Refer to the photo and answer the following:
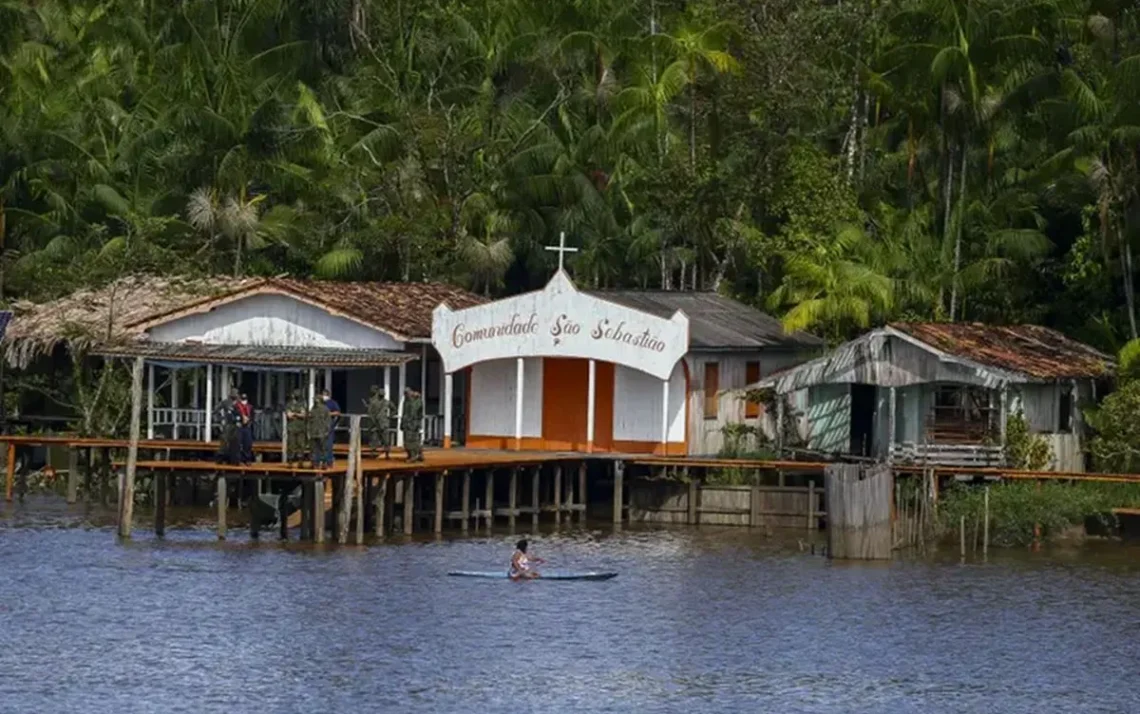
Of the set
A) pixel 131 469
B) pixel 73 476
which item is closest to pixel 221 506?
pixel 131 469

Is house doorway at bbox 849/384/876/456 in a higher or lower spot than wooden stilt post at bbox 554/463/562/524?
higher

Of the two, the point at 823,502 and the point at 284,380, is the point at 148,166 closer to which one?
the point at 284,380

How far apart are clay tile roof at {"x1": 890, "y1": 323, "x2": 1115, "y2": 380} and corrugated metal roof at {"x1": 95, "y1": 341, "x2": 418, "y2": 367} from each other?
12067 millimetres

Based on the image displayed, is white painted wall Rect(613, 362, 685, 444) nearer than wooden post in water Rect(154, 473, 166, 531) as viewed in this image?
No

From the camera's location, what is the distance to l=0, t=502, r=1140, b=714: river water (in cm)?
4250

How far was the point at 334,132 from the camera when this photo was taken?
277 feet

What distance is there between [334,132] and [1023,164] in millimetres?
20605

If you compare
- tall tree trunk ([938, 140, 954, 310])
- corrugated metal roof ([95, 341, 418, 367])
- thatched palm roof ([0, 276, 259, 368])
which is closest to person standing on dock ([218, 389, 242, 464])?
corrugated metal roof ([95, 341, 418, 367])

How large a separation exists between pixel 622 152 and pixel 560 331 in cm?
1924

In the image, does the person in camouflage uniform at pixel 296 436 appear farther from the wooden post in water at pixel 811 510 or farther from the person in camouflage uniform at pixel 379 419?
the wooden post in water at pixel 811 510

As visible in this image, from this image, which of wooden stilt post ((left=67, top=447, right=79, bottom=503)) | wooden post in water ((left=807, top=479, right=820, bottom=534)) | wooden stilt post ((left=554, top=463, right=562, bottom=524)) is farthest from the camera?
wooden stilt post ((left=67, top=447, right=79, bottom=503))

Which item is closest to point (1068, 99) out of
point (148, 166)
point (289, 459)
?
point (289, 459)

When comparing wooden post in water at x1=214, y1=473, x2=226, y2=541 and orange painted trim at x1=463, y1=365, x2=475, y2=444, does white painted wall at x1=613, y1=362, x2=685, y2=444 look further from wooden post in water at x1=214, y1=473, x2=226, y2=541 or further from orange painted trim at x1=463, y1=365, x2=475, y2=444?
wooden post in water at x1=214, y1=473, x2=226, y2=541

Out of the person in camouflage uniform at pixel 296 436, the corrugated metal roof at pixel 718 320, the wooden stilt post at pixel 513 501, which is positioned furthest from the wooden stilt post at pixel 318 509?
the corrugated metal roof at pixel 718 320
